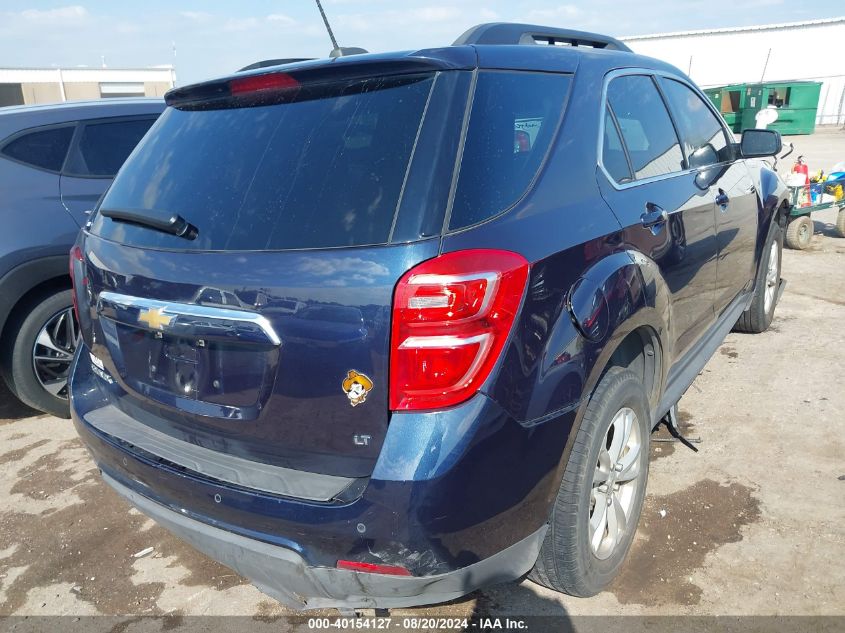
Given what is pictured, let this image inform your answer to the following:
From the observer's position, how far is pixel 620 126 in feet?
8.45

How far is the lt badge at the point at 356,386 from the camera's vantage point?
5.54 ft

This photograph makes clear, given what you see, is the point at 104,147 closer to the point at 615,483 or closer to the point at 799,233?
the point at 615,483

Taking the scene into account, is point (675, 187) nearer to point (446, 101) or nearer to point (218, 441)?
point (446, 101)

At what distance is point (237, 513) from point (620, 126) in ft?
6.31

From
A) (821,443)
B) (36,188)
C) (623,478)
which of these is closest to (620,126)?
(623,478)

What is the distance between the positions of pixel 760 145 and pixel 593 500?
2498mm

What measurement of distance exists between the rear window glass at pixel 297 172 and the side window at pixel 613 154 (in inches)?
31.5

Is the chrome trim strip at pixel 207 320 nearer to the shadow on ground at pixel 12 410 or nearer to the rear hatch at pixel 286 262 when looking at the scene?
the rear hatch at pixel 286 262

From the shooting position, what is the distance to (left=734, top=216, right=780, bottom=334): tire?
4531 millimetres

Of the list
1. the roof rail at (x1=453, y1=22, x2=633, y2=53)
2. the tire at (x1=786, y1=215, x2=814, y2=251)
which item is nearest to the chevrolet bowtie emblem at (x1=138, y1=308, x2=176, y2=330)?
the roof rail at (x1=453, y1=22, x2=633, y2=53)

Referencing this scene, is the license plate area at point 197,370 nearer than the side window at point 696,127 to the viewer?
Yes

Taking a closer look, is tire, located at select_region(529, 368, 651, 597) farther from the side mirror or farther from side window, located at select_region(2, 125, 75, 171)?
side window, located at select_region(2, 125, 75, 171)

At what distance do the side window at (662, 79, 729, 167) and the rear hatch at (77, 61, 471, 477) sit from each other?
5.96ft

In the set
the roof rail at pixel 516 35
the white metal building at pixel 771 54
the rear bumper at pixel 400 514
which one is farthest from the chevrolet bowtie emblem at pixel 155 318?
the white metal building at pixel 771 54
